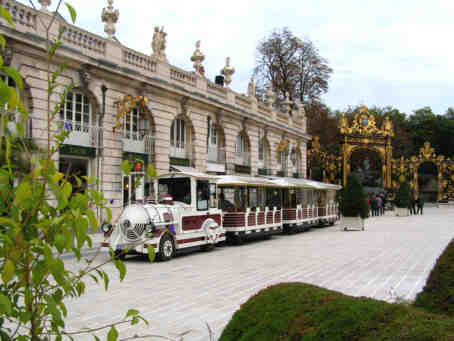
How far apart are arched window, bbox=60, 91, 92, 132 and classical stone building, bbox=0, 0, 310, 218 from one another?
43 mm

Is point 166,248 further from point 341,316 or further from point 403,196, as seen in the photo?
point 403,196

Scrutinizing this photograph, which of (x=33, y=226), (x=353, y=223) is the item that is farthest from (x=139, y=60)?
(x=33, y=226)

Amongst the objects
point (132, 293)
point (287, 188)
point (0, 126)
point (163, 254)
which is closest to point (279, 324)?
point (0, 126)

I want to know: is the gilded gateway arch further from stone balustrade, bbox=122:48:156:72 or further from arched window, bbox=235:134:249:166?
stone balustrade, bbox=122:48:156:72

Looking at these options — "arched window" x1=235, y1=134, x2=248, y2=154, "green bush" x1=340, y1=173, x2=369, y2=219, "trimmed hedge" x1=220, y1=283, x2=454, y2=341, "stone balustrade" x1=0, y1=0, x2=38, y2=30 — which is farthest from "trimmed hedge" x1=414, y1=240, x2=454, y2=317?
"arched window" x1=235, y1=134, x2=248, y2=154

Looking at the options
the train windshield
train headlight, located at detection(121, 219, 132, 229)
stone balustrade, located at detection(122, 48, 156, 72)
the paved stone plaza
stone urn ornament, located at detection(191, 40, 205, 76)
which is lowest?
the paved stone plaza

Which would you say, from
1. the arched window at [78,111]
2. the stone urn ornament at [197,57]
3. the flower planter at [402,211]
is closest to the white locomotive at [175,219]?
the arched window at [78,111]

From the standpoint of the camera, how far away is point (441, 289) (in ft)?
11.2

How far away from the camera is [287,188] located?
961 inches

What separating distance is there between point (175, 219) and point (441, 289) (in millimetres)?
10958

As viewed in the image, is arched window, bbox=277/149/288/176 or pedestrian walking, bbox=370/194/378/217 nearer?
pedestrian walking, bbox=370/194/378/217

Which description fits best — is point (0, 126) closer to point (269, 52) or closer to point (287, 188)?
point (287, 188)

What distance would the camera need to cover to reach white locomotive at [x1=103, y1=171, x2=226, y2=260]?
1279cm

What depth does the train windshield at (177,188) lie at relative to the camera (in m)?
15.2
